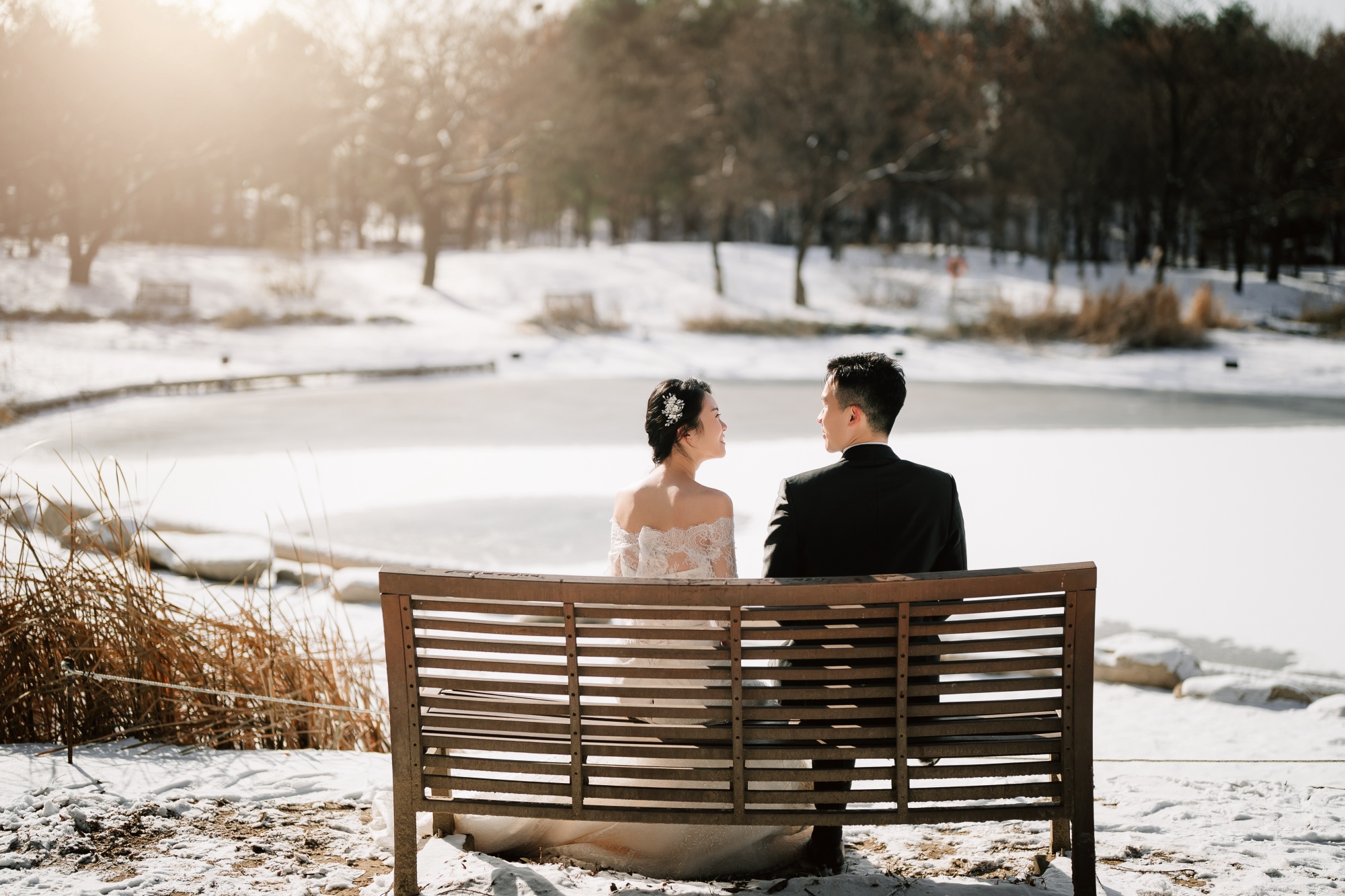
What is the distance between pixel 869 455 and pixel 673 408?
62 cm

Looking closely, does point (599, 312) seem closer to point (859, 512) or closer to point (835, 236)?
point (835, 236)

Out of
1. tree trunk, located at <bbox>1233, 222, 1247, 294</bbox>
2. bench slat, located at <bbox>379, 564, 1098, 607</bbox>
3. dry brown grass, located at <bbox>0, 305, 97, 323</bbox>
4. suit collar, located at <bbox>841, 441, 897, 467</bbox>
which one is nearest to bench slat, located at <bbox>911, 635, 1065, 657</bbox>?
bench slat, located at <bbox>379, 564, 1098, 607</bbox>

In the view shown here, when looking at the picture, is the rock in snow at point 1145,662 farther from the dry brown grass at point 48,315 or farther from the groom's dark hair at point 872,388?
the dry brown grass at point 48,315

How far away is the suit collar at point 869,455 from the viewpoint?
9.90ft

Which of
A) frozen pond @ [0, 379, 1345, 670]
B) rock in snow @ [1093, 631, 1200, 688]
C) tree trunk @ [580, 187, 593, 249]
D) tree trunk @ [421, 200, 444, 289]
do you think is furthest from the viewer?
tree trunk @ [580, 187, 593, 249]

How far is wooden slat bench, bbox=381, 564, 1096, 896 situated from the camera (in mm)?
2578

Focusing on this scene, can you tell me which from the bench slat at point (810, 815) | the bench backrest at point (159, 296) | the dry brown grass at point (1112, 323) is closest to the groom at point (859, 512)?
the bench slat at point (810, 815)

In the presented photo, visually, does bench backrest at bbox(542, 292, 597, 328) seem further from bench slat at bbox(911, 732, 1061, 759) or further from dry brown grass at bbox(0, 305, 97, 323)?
bench slat at bbox(911, 732, 1061, 759)

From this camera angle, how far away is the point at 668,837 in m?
2.98

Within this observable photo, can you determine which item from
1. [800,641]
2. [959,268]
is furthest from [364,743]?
[959,268]

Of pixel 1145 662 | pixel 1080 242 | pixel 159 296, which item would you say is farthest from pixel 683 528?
pixel 1080 242

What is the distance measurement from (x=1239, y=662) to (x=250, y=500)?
7247mm

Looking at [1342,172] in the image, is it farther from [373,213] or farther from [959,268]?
[373,213]

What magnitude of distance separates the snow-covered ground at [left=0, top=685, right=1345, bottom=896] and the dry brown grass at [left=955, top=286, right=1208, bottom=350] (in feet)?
68.9
